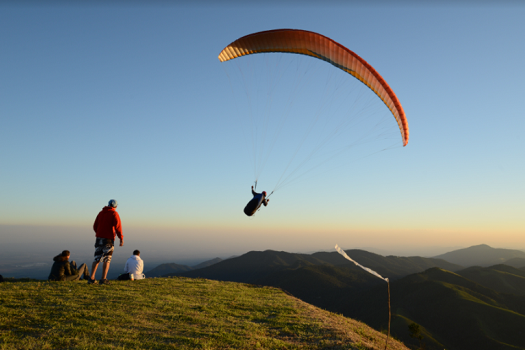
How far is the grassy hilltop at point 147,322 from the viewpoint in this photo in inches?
234

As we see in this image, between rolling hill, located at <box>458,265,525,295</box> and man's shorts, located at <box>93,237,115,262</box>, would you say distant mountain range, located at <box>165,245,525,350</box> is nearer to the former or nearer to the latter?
rolling hill, located at <box>458,265,525,295</box>

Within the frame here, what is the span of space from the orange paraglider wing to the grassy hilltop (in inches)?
487

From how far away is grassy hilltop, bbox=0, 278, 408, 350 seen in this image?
595 cm

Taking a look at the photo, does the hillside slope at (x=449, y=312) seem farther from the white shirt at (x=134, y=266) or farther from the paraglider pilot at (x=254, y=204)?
the white shirt at (x=134, y=266)

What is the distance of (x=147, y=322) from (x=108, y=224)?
15.0ft

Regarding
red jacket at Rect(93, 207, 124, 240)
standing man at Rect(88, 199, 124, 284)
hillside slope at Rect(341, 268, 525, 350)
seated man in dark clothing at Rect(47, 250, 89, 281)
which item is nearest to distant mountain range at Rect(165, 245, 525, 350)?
hillside slope at Rect(341, 268, 525, 350)

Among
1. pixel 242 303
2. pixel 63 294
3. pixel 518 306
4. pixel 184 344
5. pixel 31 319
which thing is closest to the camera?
pixel 184 344

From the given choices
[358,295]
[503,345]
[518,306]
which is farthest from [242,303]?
[518,306]

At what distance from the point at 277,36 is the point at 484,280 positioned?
149 m

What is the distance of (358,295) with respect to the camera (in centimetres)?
10044

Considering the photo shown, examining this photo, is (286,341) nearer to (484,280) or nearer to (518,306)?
(518,306)

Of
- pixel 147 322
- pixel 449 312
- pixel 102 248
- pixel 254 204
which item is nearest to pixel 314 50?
pixel 254 204

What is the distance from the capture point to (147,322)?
7.29m

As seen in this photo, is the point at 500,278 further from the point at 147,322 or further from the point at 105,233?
the point at 105,233
